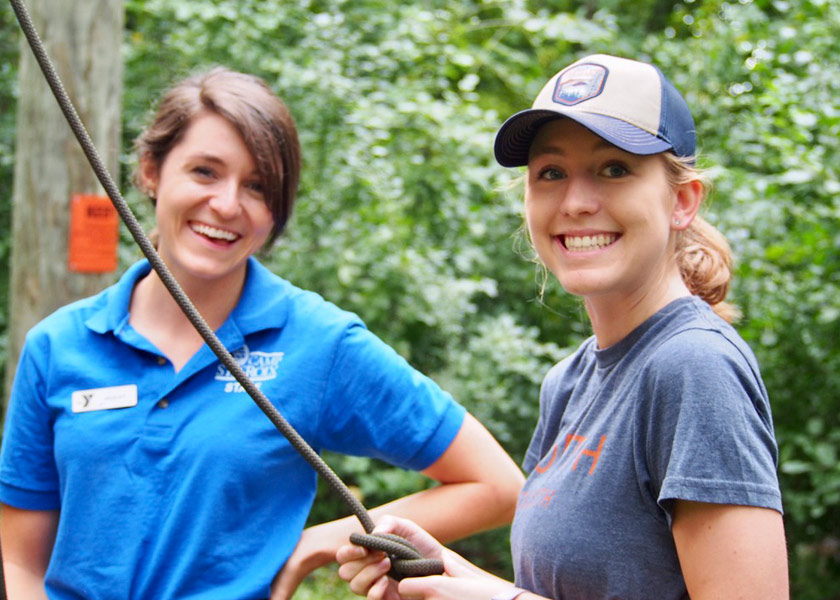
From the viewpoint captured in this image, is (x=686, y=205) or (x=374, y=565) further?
(x=374, y=565)

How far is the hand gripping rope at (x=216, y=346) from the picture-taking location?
4.97 ft

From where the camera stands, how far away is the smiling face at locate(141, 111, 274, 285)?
2.04 meters

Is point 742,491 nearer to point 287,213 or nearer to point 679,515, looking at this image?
point 679,515

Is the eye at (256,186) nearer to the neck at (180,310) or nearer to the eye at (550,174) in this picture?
the neck at (180,310)

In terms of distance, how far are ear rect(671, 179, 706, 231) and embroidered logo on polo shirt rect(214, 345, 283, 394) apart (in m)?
0.88

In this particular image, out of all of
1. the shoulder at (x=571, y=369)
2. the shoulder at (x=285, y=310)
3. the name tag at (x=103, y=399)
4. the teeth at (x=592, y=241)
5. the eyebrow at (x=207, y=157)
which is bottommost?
the name tag at (x=103, y=399)

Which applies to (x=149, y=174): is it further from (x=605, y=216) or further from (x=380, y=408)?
(x=605, y=216)

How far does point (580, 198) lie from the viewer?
1622mm

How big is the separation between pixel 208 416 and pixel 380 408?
14.7 inches

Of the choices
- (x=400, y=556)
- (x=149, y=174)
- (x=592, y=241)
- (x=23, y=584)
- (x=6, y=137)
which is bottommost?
(x=6, y=137)

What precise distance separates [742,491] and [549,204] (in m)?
0.62

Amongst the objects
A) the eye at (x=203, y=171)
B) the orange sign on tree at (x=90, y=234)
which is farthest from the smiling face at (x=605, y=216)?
the orange sign on tree at (x=90, y=234)

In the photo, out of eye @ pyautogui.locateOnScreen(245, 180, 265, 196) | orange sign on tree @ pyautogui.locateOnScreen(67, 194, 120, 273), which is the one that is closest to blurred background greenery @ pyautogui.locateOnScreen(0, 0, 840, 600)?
orange sign on tree @ pyautogui.locateOnScreen(67, 194, 120, 273)

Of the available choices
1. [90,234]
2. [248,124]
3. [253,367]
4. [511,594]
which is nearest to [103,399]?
[253,367]
